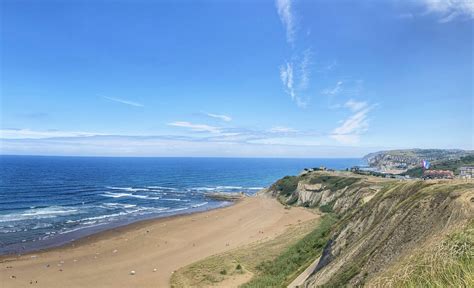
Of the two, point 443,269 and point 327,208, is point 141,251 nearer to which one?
point 327,208

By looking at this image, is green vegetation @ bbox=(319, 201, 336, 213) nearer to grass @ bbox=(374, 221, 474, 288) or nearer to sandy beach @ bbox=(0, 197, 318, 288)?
sandy beach @ bbox=(0, 197, 318, 288)

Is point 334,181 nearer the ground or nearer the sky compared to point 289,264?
nearer the sky

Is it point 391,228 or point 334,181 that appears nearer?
point 391,228

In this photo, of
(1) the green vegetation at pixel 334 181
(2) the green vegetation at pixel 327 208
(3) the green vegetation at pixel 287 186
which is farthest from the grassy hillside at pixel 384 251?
(3) the green vegetation at pixel 287 186

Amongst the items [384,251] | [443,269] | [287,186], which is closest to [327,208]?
[287,186]

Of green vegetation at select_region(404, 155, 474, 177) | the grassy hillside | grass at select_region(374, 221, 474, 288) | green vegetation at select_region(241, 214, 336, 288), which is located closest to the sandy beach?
the grassy hillside

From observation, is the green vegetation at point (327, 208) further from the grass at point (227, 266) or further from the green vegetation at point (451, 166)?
the green vegetation at point (451, 166)
